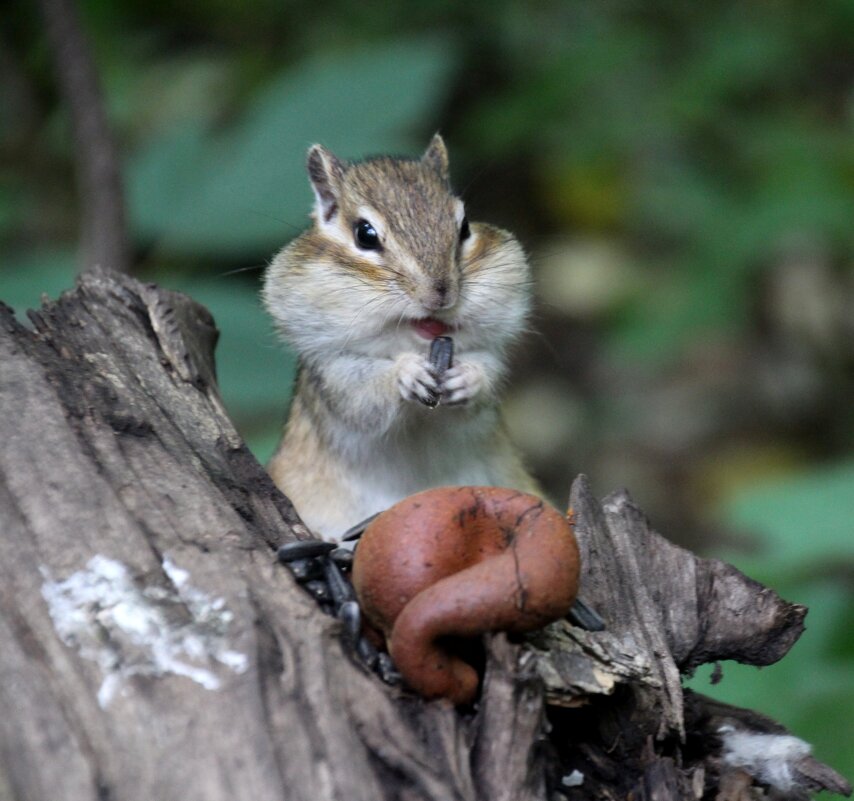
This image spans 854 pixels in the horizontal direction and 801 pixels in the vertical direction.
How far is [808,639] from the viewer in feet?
11.1

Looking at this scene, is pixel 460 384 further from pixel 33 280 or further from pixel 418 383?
pixel 33 280

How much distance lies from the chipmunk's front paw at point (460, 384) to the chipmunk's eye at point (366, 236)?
0.42 m

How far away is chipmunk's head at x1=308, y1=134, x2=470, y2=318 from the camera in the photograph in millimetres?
3139

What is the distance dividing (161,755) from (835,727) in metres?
1.84

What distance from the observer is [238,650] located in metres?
1.84

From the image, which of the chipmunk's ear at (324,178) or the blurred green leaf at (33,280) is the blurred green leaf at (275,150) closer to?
the blurred green leaf at (33,280)

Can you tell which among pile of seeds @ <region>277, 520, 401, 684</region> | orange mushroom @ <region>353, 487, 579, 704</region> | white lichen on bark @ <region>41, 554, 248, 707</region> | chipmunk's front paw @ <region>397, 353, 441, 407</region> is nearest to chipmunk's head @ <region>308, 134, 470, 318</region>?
chipmunk's front paw @ <region>397, 353, 441, 407</region>

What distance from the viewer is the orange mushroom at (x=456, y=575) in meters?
1.81

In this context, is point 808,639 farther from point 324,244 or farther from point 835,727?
point 324,244

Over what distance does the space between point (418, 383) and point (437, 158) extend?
35.6 inches

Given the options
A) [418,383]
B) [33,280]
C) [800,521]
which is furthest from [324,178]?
[800,521]

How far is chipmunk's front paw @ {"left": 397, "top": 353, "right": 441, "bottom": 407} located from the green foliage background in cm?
181

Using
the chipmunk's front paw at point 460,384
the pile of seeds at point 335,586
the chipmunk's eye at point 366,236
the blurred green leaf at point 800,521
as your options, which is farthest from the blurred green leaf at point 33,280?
the blurred green leaf at point 800,521

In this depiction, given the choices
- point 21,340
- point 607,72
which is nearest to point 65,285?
point 21,340
